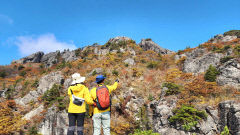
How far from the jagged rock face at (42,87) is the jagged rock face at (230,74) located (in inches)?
716

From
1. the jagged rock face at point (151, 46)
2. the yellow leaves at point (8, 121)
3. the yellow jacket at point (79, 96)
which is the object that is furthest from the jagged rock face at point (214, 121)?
the jagged rock face at point (151, 46)

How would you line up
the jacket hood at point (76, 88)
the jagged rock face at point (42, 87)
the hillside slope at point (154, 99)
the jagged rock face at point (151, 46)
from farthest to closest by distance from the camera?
the jagged rock face at point (151, 46)
the jagged rock face at point (42, 87)
the hillside slope at point (154, 99)
the jacket hood at point (76, 88)

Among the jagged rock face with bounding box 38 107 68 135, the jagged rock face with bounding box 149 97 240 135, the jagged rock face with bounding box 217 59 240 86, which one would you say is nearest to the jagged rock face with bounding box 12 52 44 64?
the jagged rock face with bounding box 38 107 68 135

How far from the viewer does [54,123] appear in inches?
547

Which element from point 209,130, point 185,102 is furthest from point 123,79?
point 209,130

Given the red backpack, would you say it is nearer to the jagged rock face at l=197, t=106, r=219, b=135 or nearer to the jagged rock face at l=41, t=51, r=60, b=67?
the jagged rock face at l=197, t=106, r=219, b=135

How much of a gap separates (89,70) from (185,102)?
1422 centimetres

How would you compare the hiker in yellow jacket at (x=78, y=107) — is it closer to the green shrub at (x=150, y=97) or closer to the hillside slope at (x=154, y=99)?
the hillside slope at (x=154, y=99)

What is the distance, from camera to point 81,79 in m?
4.09

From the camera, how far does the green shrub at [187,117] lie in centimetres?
853

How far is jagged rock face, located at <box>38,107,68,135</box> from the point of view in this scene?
13.3m

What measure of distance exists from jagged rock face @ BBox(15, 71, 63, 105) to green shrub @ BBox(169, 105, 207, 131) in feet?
52.8

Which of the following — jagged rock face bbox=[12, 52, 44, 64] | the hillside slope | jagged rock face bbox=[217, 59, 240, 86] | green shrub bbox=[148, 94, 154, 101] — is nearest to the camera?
the hillside slope

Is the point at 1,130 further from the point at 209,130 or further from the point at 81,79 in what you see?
the point at 209,130
